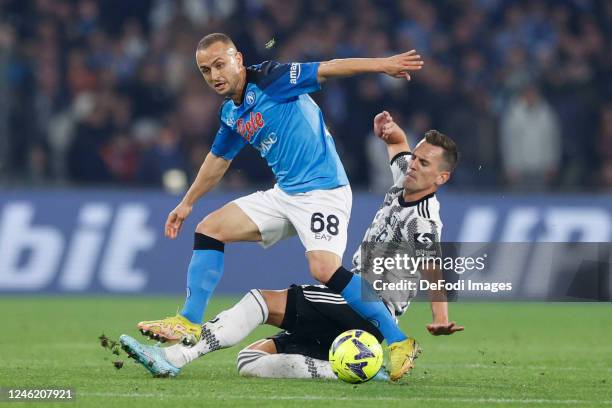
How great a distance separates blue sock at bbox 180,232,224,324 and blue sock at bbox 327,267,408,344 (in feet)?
2.45

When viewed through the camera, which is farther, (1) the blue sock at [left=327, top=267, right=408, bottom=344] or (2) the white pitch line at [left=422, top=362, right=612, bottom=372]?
(2) the white pitch line at [left=422, top=362, right=612, bottom=372]

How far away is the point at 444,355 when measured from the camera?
31.8ft

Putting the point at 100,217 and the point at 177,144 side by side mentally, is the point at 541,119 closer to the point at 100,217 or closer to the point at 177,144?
the point at 177,144

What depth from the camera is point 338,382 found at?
765 cm

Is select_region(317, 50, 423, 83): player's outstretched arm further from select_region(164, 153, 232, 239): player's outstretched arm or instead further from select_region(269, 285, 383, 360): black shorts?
select_region(269, 285, 383, 360): black shorts

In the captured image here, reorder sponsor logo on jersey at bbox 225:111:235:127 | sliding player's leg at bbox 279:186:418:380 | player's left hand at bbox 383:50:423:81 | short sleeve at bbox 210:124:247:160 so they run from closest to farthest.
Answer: player's left hand at bbox 383:50:423:81
sliding player's leg at bbox 279:186:418:380
sponsor logo on jersey at bbox 225:111:235:127
short sleeve at bbox 210:124:247:160

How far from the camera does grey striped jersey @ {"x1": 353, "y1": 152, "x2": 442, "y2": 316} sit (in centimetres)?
785

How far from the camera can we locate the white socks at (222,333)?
25.0 feet

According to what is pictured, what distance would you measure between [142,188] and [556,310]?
5083 mm

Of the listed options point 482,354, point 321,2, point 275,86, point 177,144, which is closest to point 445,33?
point 321,2

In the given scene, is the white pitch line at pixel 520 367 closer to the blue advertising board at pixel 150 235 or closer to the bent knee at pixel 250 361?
the bent knee at pixel 250 361

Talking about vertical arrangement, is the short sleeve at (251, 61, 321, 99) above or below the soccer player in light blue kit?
above

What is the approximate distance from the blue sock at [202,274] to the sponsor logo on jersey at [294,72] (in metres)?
1.10

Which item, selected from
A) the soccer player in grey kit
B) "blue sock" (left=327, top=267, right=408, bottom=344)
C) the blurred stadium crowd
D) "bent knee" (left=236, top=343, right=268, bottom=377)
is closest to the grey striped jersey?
the soccer player in grey kit
